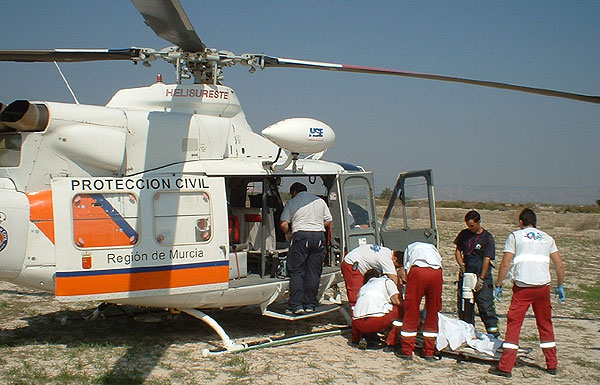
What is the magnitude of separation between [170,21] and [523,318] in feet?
15.5

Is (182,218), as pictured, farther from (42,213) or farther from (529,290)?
(529,290)

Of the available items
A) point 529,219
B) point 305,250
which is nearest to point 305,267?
point 305,250

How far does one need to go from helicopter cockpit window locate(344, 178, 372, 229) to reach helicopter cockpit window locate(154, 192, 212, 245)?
2270 mm

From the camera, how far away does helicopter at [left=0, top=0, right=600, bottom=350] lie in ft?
19.5

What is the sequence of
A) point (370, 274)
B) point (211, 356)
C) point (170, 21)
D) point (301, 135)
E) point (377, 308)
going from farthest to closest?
point (370, 274)
point (377, 308)
point (211, 356)
point (301, 135)
point (170, 21)

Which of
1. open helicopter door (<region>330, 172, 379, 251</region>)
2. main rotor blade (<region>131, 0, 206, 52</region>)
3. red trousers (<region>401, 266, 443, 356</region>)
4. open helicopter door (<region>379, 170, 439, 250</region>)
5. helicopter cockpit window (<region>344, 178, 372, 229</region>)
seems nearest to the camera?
main rotor blade (<region>131, 0, 206, 52</region>)

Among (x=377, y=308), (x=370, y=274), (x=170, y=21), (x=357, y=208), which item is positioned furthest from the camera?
(x=357, y=208)

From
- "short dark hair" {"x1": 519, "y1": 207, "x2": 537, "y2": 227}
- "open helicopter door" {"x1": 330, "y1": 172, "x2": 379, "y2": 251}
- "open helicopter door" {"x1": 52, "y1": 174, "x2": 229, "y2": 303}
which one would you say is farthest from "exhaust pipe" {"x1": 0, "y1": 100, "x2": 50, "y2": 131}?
"short dark hair" {"x1": 519, "y1": 207, "x2": 537, "y2": 227}

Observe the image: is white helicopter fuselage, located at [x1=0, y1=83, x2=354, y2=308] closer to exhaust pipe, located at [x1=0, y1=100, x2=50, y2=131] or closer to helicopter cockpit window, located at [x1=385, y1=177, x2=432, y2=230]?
exhaust pipe, located at [x1=0, y1=100, x2=50, y2=131]

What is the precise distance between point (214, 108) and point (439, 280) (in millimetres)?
3524

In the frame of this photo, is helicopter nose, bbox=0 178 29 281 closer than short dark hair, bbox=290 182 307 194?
Yes

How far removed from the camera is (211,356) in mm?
6363

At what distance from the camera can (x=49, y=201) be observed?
604 centimetres

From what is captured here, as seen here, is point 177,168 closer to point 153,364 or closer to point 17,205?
point 17,205
